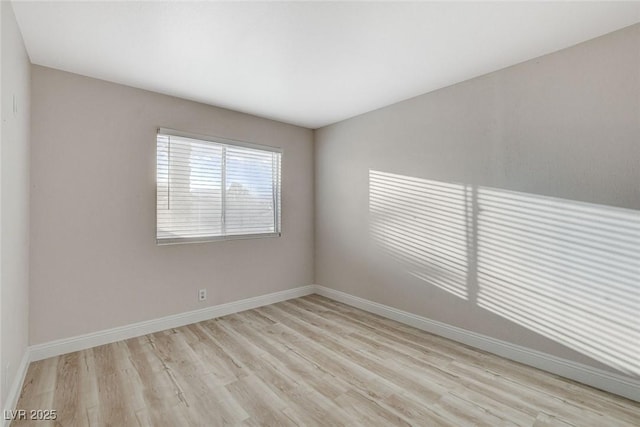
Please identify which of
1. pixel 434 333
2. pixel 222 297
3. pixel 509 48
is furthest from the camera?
pixel 222 297

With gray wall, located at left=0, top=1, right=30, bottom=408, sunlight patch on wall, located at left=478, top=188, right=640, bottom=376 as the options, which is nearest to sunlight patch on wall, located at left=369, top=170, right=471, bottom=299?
sunlight patch on wall, located at left=478, top=188, right=640, bottom=376

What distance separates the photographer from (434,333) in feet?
9.68

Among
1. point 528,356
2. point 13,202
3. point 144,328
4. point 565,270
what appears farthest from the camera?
point 144,328

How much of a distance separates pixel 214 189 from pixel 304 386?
2.31 meters

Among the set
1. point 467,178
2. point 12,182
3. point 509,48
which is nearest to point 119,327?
point 12,182

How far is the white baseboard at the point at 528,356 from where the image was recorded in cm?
197

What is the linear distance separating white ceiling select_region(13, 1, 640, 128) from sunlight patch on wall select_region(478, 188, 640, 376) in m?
1.20

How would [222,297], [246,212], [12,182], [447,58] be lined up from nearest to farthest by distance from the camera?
[12,182], [447,58], [222,297], [246,212]

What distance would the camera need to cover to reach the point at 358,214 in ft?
12.4

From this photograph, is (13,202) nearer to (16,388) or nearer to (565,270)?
(16,388)

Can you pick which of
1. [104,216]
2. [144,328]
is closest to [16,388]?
[144,328]

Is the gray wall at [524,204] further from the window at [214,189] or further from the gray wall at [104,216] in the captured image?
the gray wall at [104,216]

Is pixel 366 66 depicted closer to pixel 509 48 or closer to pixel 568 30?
pixel 509 48

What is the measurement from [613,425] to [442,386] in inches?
36.2
